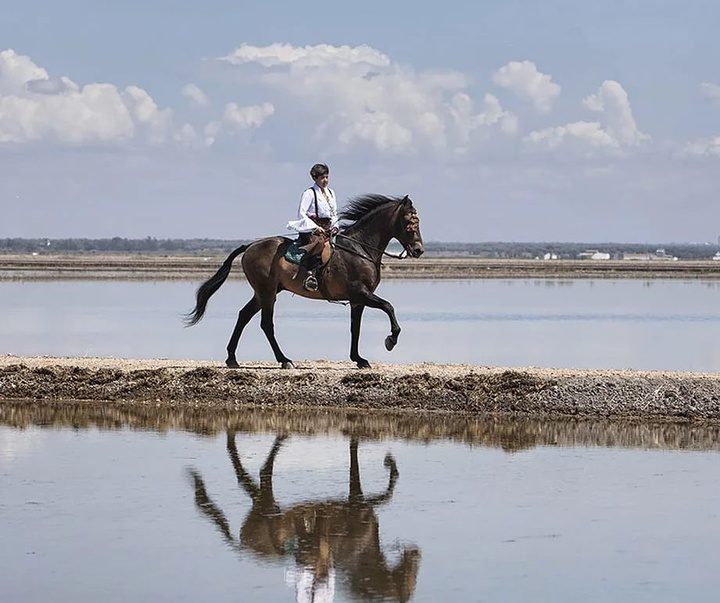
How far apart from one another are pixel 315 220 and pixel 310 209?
0.15 meters

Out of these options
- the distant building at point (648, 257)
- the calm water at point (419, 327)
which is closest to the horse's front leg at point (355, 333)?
the calm water at point (419, 327)

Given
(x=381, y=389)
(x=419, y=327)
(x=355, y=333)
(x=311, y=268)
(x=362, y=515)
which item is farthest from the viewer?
(x=419, y=327)

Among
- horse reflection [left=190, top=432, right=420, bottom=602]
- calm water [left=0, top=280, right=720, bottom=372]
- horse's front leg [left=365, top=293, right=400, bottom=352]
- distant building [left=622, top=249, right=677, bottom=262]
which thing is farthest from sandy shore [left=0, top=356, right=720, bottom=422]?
distant building [left=622, top=249, right=677, bottom=262]

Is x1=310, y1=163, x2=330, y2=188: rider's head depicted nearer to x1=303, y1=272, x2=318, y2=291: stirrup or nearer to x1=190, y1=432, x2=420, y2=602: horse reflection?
x1=303, y1=272, x2=318, y2=291: stirrup

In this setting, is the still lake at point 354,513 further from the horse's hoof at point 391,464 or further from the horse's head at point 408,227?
the horse's head at point 408,227

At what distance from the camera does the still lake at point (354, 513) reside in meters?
8.60

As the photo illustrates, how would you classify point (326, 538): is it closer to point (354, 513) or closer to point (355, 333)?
point (354, 513)

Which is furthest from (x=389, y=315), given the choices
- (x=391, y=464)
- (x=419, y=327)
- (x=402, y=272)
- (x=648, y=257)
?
(x=648, y=257)

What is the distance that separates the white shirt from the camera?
16609 millimetres

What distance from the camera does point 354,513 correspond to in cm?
1058

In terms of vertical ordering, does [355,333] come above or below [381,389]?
above

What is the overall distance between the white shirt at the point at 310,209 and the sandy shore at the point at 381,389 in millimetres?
1632

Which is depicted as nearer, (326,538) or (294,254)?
(326,538)

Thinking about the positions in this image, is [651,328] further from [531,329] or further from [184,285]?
[184,285]
